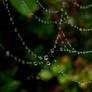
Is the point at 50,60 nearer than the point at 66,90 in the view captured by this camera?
Yes

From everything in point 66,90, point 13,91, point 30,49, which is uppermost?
point 30,49

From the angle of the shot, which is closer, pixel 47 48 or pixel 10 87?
pixel 10 87

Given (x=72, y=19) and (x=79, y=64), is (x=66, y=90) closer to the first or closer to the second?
(x=79, y=64)

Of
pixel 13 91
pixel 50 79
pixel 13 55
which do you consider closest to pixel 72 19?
pixel 50 79

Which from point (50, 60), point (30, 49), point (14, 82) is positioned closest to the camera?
point (50, 60)

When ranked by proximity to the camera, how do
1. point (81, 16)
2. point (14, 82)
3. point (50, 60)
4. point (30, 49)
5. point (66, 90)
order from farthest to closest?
point (81, 16) < point (66, 90) < point (30, 49) < point (14, 82) < point (50, 60)

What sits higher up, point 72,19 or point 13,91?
point 72,19

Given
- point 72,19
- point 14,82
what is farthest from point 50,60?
point 72,19
